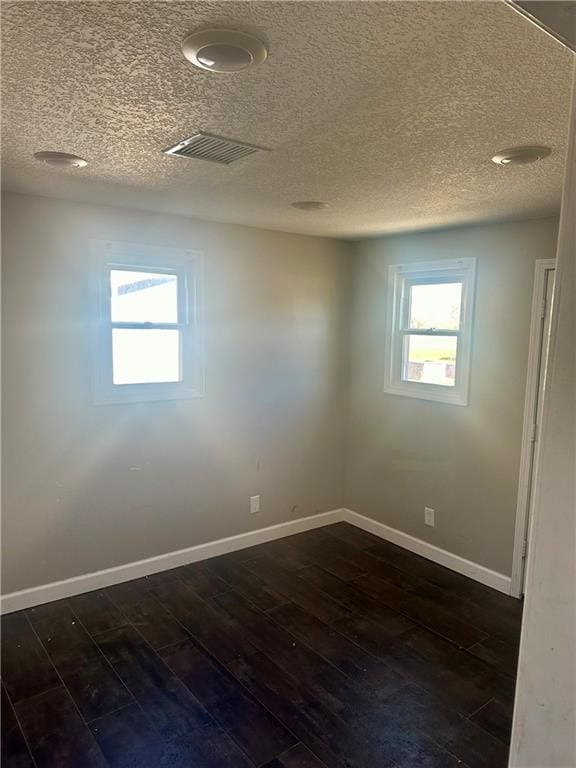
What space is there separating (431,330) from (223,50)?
10.1 feet

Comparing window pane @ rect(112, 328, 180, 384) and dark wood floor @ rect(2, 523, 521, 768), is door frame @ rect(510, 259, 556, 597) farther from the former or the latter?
window pane @ rect(112, 328, 180, 384)

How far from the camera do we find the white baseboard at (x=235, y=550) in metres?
3.31

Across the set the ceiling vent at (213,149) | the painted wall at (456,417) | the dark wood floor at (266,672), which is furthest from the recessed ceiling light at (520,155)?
the dark wood floor at (266,672)

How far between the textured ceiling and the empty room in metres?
0.01

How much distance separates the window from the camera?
3.80 metres

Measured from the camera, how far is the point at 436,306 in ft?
13.3

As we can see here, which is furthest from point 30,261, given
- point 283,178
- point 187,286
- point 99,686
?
point 99,686

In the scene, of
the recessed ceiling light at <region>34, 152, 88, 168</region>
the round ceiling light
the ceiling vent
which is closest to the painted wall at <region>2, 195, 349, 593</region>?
the recessed ceiling light at <region>34, 152, 88, 168</region>

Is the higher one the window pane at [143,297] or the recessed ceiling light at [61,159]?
Result: the recessed ceiling light at [61,159]

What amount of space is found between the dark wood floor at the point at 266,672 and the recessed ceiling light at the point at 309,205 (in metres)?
2.59

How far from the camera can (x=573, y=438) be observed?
2.47 ft

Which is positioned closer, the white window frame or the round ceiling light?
the round ceiling light

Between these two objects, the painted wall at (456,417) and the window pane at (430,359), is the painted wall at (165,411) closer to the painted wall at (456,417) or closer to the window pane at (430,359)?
the painted wall at (456,417)

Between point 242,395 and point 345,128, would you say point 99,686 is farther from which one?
point 345,128
